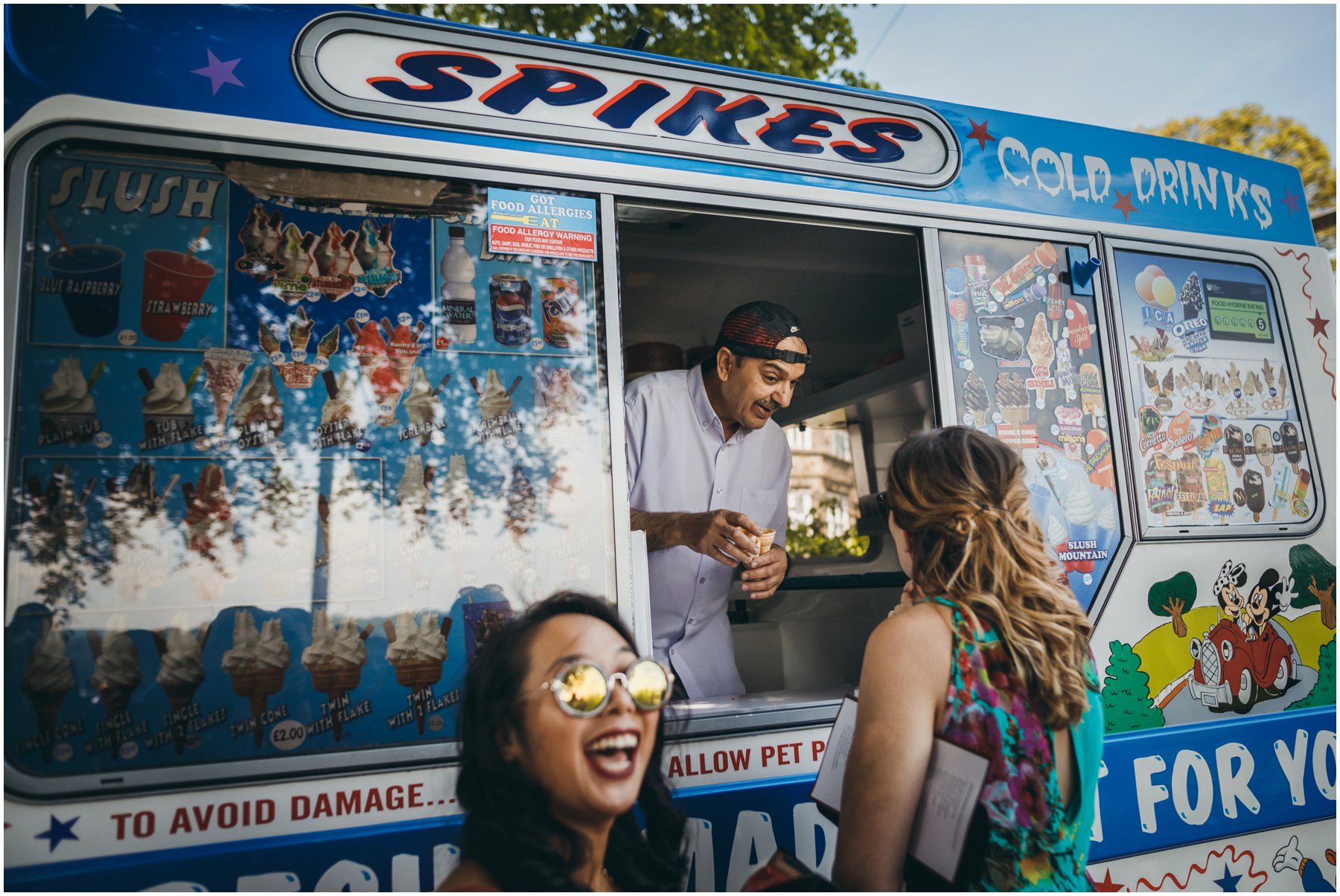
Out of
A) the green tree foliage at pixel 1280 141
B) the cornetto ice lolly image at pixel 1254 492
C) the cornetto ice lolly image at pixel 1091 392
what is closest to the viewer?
the cornetto ice lolly image at pixel 1091 392

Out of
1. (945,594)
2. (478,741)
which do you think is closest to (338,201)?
(478,741)

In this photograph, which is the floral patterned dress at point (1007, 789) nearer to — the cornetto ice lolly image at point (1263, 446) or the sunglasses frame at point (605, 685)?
the sunglasses frame at point (605, 685)

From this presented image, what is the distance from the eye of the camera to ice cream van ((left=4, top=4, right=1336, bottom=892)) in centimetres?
191

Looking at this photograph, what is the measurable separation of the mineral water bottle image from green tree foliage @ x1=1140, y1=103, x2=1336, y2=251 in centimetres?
1518

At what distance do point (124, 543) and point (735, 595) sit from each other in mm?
3181

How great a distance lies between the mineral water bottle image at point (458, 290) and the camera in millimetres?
2307

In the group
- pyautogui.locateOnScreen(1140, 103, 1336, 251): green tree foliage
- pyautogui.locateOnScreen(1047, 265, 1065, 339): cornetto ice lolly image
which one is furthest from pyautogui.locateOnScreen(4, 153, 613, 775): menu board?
pyautogui.locateOnScreen(1140, 103, 1336, 251): green tree foliage

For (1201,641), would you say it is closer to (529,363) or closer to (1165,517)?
(1165,517)

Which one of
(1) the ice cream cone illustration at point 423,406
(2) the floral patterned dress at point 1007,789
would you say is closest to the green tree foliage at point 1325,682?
(2) the floral patterned dress at point 1007,789

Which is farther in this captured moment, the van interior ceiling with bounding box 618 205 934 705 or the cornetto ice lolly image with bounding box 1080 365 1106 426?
the van interior ceiling with bounding box 618 205 934 705

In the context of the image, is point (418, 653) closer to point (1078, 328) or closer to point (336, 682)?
point (336, 682)

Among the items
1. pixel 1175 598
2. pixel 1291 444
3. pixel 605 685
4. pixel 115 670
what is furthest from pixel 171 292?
pixel 1291 444

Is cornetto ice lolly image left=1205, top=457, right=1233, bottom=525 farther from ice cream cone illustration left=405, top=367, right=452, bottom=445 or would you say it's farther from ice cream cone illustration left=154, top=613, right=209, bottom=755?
ice cream cone illustration left=154, top=613, right=209, bottom=755

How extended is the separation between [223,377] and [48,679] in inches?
30.0
